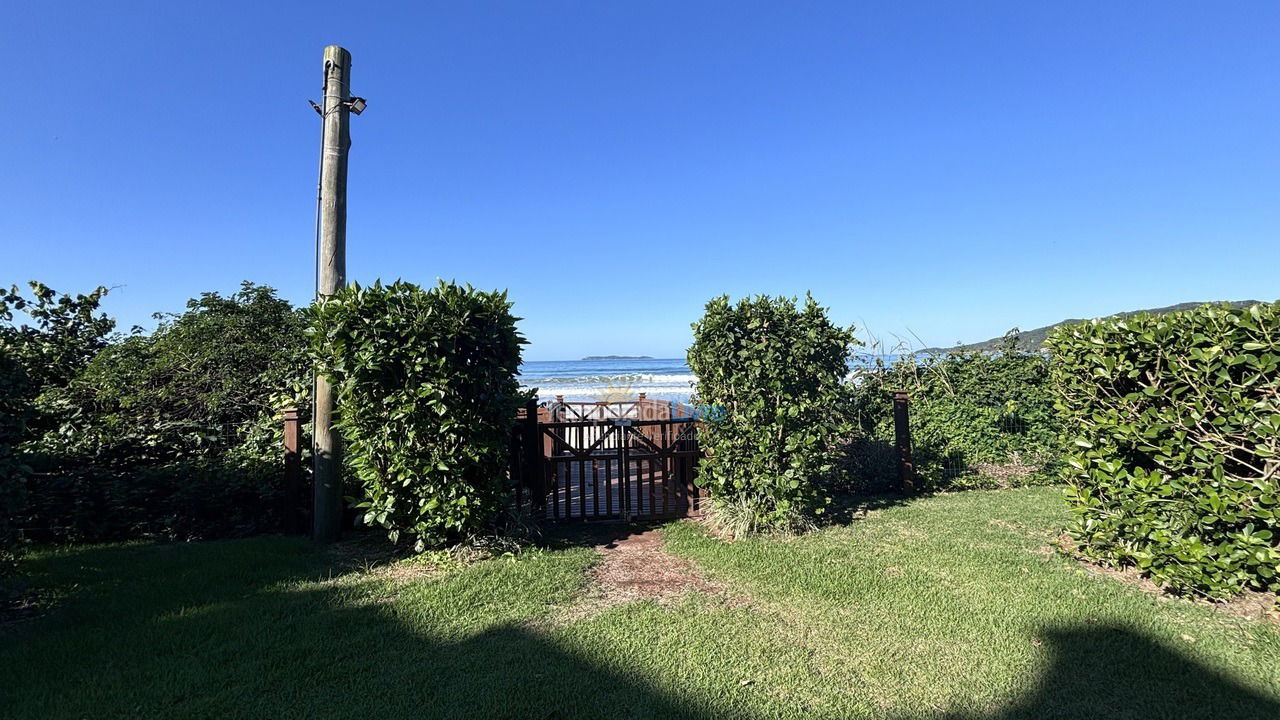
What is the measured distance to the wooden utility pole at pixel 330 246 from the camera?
498cm

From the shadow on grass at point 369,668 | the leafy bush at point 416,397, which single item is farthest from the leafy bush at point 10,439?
the leafy bush at point 416,397

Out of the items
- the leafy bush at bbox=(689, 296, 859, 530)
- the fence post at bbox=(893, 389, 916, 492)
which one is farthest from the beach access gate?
the fence post at bbox=(893, 389, 916, 492)

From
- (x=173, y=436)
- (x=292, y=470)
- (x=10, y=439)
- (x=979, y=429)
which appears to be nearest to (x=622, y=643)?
(x=292, y=470)

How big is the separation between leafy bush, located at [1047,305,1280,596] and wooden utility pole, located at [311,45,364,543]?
6.50 m

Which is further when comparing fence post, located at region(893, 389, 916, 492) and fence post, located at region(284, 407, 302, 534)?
fence post, located at region(893, 389, 916, 492)

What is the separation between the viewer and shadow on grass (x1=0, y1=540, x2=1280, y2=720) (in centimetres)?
252

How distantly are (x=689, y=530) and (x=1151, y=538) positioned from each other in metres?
3.66

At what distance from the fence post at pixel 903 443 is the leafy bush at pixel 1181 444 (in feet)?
8.72

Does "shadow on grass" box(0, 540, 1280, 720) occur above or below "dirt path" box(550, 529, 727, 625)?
above

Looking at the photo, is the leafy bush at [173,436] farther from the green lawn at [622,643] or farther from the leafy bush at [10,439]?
the leafy bush at [10,439]

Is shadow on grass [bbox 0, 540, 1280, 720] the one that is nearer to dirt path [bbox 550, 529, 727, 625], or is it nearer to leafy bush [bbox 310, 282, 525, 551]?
dirt path [bbox 550, 529, 727, 625]

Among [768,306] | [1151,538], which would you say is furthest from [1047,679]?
[768,306]

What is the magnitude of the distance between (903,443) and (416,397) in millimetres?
6095

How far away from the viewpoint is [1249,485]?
10.5 feet
